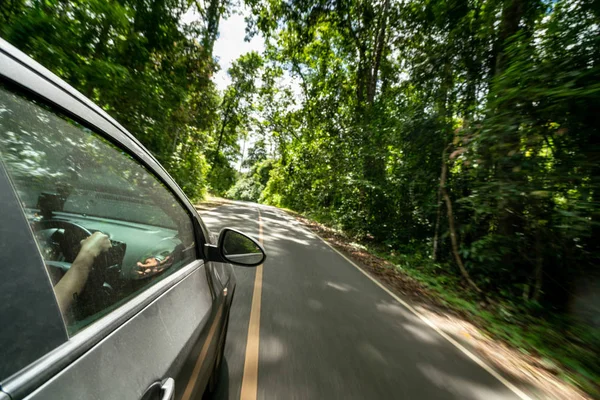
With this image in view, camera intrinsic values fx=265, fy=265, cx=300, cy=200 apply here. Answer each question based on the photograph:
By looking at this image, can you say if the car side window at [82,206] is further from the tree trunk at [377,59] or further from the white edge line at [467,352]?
the tree trunk at [377,59]

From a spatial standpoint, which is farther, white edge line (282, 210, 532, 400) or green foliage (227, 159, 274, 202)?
green foliage (227, 159, 274, 202)

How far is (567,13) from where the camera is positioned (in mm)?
4500

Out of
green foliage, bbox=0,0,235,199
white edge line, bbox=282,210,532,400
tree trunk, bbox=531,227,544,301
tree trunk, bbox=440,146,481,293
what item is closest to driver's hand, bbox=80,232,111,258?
white edge line, bbox=282,210,532,400

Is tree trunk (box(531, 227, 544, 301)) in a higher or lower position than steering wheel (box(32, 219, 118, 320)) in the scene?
lower

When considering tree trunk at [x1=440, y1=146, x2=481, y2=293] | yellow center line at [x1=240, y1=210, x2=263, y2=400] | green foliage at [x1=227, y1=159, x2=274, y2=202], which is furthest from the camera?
green foliage at [x1=227, y1=159, x2=274, y2=202]

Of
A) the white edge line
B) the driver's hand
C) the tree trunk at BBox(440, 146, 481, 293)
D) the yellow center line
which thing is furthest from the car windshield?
the tree trunk at BBox(440, 146, 481, 293)

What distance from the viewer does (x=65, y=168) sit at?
0.88m

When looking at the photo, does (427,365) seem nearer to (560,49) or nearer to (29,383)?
(29,383)

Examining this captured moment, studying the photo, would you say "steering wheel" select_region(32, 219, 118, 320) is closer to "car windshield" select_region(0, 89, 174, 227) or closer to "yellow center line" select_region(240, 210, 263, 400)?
"car windshield" select_region(0, 89, 174, 227)

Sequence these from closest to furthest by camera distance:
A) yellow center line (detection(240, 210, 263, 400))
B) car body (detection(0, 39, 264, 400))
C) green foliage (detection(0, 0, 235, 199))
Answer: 1. car body (detection(0, 39, 264, 400))
2. yellow center line (detection(240, 210, 263, 400))
3. green foliage (detection(0, 0, 235, 199))

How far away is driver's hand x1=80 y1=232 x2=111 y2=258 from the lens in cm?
92

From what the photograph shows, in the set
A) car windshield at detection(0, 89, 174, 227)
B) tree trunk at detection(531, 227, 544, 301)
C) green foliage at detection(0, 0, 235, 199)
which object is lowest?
tree trunk at detection(531, 227, 544, 301)

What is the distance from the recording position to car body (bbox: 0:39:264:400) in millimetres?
551

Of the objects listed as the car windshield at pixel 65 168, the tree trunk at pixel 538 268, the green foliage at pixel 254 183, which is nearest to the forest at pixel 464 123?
the tree trunk at pixel 538 268
